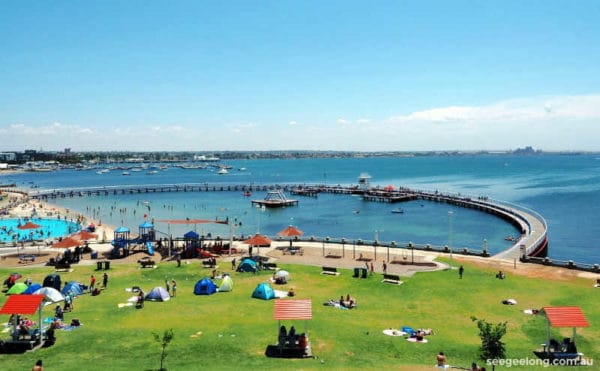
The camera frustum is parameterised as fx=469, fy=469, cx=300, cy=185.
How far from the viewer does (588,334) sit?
23219 mm

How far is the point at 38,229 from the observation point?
76250mm

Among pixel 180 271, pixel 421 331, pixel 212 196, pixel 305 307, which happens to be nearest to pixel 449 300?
pixel 421 331

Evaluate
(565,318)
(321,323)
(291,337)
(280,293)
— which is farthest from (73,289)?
(565,318)

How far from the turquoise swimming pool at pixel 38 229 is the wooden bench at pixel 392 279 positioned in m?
49.7

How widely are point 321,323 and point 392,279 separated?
11.4 metres

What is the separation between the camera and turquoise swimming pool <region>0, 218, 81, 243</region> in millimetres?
67500

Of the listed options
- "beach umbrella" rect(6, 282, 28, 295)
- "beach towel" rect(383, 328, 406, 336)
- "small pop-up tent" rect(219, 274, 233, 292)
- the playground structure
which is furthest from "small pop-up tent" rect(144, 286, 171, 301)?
the playground structure

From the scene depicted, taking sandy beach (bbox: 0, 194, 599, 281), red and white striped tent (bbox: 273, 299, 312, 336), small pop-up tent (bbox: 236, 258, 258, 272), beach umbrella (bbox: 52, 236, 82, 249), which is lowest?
sandy beach (bbox: 0, 194, 599, 281)

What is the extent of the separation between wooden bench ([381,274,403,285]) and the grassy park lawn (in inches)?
29.1

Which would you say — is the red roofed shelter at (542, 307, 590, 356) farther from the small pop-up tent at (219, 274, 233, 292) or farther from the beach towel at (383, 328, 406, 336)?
the small pop-up tent at (219, 274, 233, 292)

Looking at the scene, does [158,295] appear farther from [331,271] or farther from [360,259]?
[360,259]

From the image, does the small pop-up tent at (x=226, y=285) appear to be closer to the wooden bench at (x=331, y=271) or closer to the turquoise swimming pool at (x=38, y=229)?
the wooden bench at (x=331, y=271)

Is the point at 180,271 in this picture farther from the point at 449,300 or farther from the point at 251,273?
the point at 449,300

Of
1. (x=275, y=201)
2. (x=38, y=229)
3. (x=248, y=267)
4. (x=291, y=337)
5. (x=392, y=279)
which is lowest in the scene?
(x=38, y=229)
